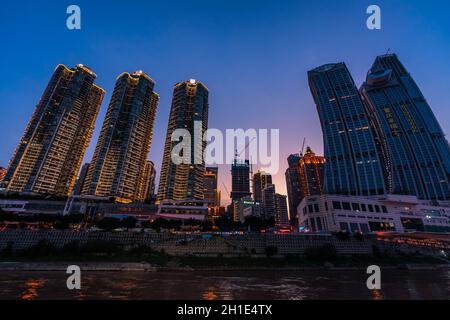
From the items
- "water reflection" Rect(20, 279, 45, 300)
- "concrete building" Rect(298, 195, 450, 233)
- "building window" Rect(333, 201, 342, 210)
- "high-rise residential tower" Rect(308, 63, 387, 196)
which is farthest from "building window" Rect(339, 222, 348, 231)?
"water reflection" Rect(20, 279, 45, 300)

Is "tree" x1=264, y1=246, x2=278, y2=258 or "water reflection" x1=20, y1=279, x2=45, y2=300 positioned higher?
"tree" x1=264, y1=246, x2=278, y2=258

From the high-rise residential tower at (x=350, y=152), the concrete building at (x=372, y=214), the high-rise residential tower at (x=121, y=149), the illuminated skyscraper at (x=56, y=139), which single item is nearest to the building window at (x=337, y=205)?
the concrete building at (x=372, y=214)

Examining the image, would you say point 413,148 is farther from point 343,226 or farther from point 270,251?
point 270,251

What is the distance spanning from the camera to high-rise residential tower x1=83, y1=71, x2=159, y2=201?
16800cm

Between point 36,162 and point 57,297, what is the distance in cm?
17571

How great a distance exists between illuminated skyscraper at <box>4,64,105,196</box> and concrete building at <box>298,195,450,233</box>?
175932 mm

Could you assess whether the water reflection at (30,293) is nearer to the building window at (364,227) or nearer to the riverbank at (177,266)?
the riverbank at (177,266)

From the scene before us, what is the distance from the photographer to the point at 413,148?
176250 mm

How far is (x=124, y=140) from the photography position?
18025 cm

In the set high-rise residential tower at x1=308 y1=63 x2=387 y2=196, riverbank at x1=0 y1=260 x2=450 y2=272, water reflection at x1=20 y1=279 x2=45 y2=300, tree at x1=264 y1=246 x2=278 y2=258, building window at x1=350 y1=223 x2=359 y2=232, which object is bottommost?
water reflection at x1=20 y1=279 x2=45 y2=300

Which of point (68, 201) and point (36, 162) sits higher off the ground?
point (36, 162)

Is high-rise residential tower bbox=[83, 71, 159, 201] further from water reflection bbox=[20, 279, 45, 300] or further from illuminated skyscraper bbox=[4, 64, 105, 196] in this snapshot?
water reflection bbox=[20, 279, 45, 300]
